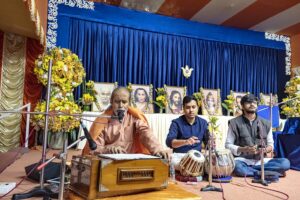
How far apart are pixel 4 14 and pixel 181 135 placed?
330 cm

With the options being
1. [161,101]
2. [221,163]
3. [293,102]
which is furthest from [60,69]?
[293,102]

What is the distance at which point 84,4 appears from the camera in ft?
20.4

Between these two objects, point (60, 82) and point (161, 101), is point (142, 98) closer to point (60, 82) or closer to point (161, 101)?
point (161, 101)

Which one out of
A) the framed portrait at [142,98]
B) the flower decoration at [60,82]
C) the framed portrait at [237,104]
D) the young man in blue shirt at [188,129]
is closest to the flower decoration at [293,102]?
the framed portrait at [237,104]

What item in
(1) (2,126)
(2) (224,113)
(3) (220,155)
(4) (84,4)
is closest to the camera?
(3) (220,155)

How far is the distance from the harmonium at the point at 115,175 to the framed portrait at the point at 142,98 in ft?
13.1

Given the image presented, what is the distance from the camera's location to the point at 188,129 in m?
3.46

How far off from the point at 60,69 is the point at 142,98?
1899mm

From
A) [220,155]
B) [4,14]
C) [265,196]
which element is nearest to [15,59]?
[4,14]

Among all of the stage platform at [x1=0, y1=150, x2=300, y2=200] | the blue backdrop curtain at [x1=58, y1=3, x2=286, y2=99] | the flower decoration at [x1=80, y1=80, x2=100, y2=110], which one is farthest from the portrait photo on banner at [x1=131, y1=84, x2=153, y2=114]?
the stage platform at [x1=0, y1=150, x2=300, y2=200]

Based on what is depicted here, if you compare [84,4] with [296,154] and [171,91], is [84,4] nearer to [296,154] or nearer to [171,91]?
[171,91]

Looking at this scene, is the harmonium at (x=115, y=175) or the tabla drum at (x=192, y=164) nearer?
the harmonium at (x=115, y=175)

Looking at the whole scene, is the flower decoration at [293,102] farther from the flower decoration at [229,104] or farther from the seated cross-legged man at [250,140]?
the seated cross-legged man at [250,140]

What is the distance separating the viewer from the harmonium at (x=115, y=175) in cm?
194
